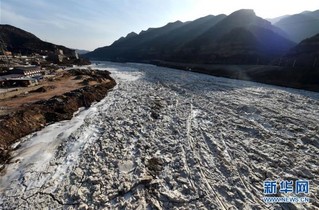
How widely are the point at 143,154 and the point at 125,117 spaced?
20.6ft

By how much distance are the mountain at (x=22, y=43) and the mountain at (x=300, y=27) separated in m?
136

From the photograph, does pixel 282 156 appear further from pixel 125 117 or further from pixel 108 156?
pixel 125 117

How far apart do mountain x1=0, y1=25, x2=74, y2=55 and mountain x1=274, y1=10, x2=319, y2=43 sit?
13581 cm

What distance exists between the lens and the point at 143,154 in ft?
35.1

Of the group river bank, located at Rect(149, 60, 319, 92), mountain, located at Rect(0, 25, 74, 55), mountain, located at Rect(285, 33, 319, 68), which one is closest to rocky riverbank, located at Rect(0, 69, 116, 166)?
river bank, located at Rect(149, 60, 319, 92)

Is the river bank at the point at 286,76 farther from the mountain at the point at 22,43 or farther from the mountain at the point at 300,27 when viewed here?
the mountain at the point at 22,43

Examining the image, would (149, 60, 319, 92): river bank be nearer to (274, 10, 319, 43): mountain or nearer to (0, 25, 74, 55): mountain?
(274, 10, 319, 43): mountain

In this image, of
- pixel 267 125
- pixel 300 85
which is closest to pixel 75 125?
pixel 267 125

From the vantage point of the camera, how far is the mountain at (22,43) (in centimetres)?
11412

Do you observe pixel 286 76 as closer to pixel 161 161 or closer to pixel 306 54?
pixel 306 54

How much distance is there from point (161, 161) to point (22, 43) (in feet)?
476

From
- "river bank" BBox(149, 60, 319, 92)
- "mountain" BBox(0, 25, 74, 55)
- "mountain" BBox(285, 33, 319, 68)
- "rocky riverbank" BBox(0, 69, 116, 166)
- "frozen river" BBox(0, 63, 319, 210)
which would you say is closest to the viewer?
"frozen river" BBox(0, 63, 319, 210)

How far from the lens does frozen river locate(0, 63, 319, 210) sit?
754 cm

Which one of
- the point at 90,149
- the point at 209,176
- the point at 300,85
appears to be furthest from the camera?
the point at 300,85
